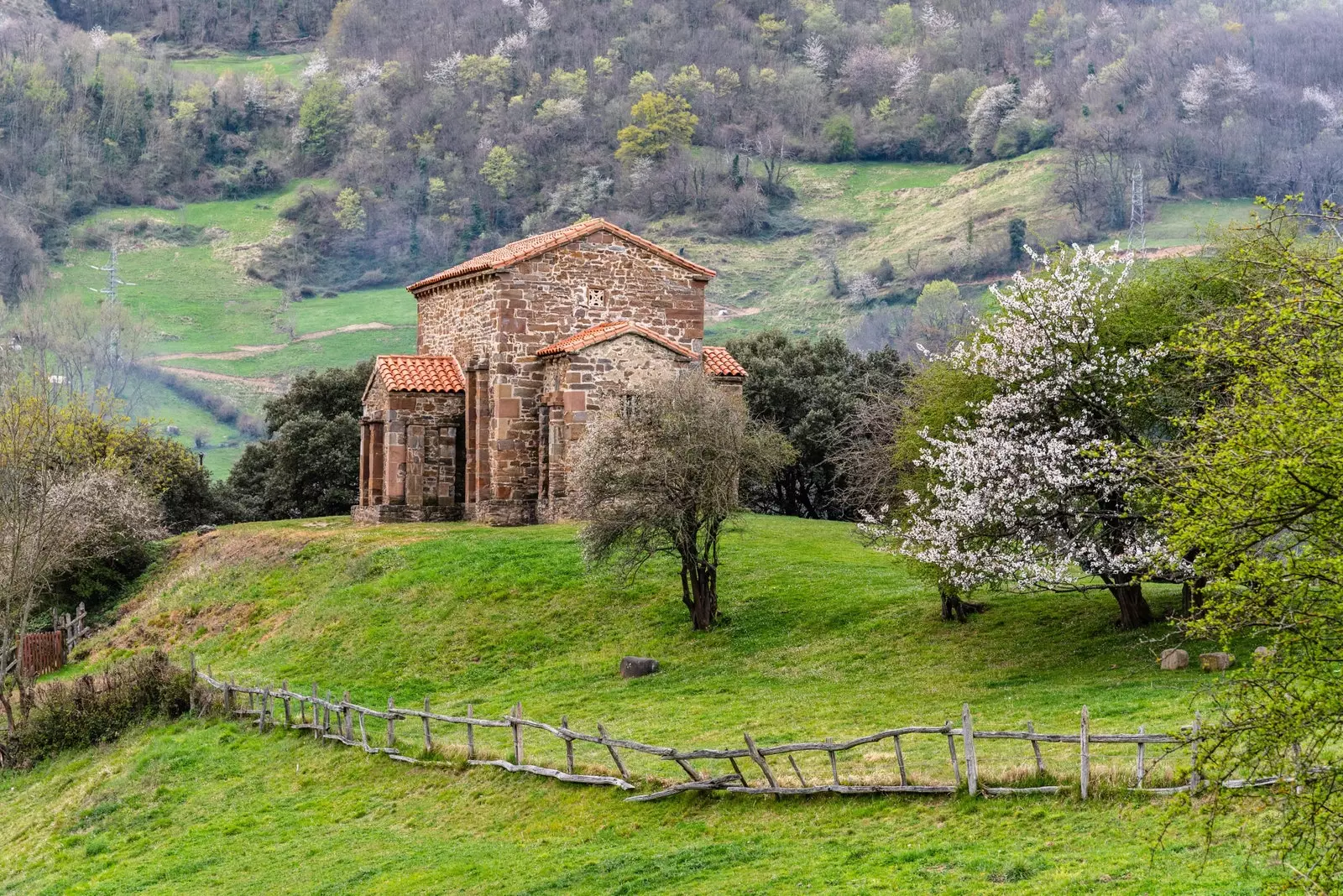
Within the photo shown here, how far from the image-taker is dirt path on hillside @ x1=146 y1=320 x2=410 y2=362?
149 metres

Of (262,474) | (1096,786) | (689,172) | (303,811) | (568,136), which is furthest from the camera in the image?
(568,136)

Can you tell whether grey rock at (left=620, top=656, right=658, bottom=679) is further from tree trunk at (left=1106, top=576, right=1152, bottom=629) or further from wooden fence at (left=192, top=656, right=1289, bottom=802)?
tree trunk at (left=1106, top=576, right=1152, bottom=629)

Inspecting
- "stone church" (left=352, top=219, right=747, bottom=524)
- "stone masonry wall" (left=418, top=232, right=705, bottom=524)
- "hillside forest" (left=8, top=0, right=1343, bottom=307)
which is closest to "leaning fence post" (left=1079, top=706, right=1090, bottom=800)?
"stone church" (left=352, top=219, right=747, bottom=524)

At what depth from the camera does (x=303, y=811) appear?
25.3 meters

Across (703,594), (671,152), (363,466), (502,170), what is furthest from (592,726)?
(502,170)

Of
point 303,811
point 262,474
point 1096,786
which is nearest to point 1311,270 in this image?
point 1096,786

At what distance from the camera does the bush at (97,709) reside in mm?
32906

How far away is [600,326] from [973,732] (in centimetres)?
2941

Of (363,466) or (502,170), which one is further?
(502,170)

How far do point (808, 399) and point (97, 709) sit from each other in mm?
34252

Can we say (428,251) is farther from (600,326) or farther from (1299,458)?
(1299,458)

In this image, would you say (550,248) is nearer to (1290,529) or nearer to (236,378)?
(1290,529)

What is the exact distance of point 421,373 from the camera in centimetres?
4831

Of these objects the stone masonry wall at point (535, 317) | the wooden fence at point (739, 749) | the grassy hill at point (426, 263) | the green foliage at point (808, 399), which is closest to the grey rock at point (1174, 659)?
the wooden fence at point (739, 749)
